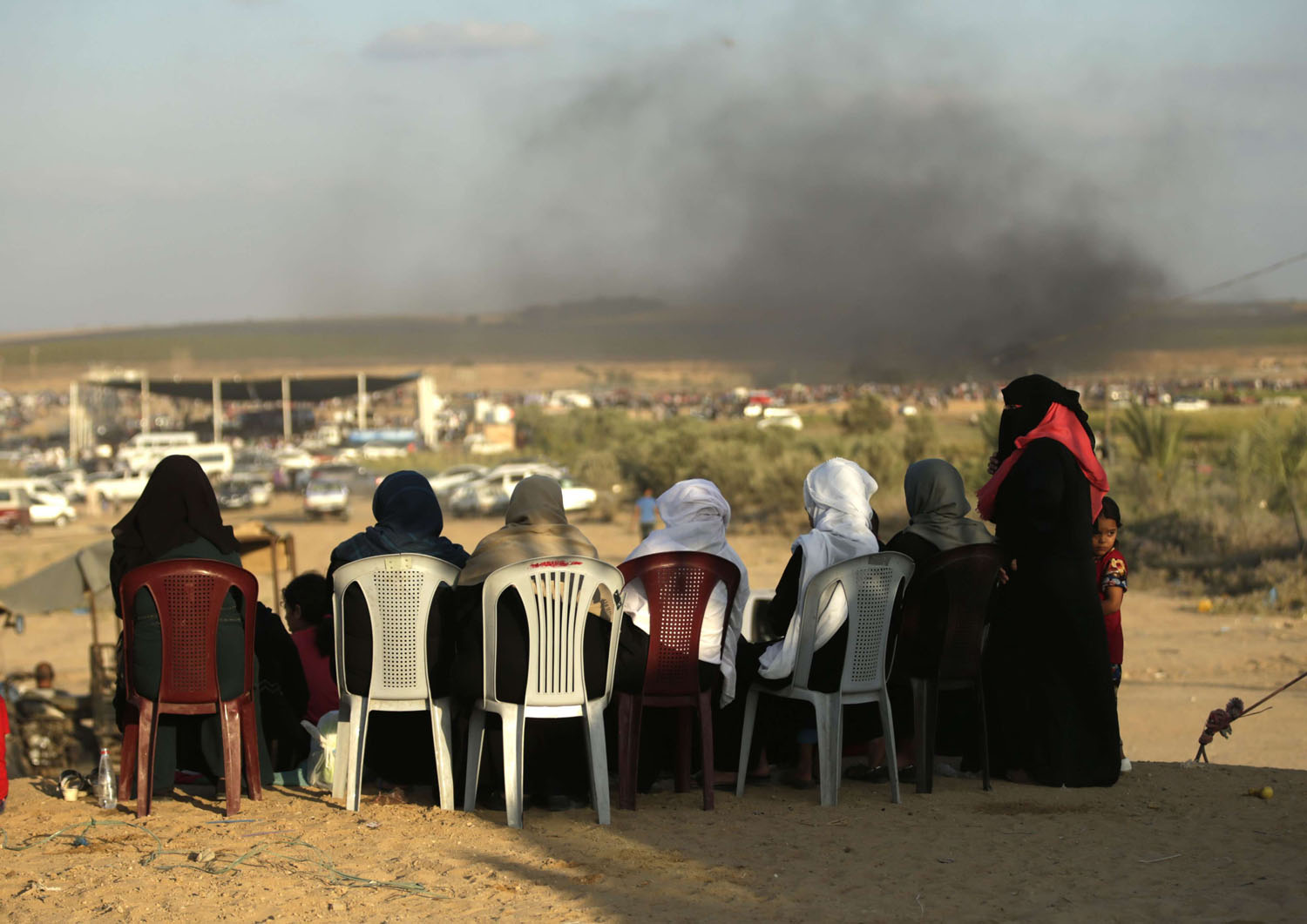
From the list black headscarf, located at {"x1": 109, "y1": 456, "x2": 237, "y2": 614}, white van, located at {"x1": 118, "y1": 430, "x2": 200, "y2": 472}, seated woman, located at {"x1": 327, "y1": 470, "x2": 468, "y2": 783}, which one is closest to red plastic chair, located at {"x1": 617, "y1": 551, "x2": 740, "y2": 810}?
seated woman, located at {"x1": 327, "y1": 470, "x2": 468, "y2": 783}

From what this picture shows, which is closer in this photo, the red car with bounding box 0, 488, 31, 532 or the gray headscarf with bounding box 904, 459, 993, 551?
the gray headscarf with bounding box 904, 459, 993, 551

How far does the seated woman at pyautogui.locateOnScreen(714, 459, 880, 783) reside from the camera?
14.7 ft

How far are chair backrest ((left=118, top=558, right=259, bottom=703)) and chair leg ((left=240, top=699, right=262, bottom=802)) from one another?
18 centimetres

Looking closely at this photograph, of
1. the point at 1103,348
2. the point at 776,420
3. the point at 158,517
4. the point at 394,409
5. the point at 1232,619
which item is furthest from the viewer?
the point at 394,409

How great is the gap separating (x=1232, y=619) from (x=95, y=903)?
1362 cm

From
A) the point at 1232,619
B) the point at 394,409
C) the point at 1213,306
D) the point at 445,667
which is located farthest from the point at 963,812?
the point at 394,409

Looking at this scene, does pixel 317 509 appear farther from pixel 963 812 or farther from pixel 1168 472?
pixel 963 812

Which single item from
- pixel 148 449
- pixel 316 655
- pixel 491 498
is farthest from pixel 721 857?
pixel 148 449

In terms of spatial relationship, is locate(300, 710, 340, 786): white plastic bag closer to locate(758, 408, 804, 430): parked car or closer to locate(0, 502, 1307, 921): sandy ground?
locate(0, 502, 1307, 921): sandy ground

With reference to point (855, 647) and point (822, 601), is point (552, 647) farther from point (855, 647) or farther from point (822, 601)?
point (855, 647)

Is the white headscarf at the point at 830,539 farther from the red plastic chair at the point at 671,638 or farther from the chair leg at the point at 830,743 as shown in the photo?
the red plastic chair at the point at 671,638

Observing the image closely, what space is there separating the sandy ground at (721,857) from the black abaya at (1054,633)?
0.17 meters

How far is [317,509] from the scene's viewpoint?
34.7m

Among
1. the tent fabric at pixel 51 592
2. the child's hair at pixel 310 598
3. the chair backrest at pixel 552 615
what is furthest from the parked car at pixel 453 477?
the chair backrest at pixel 552 615
